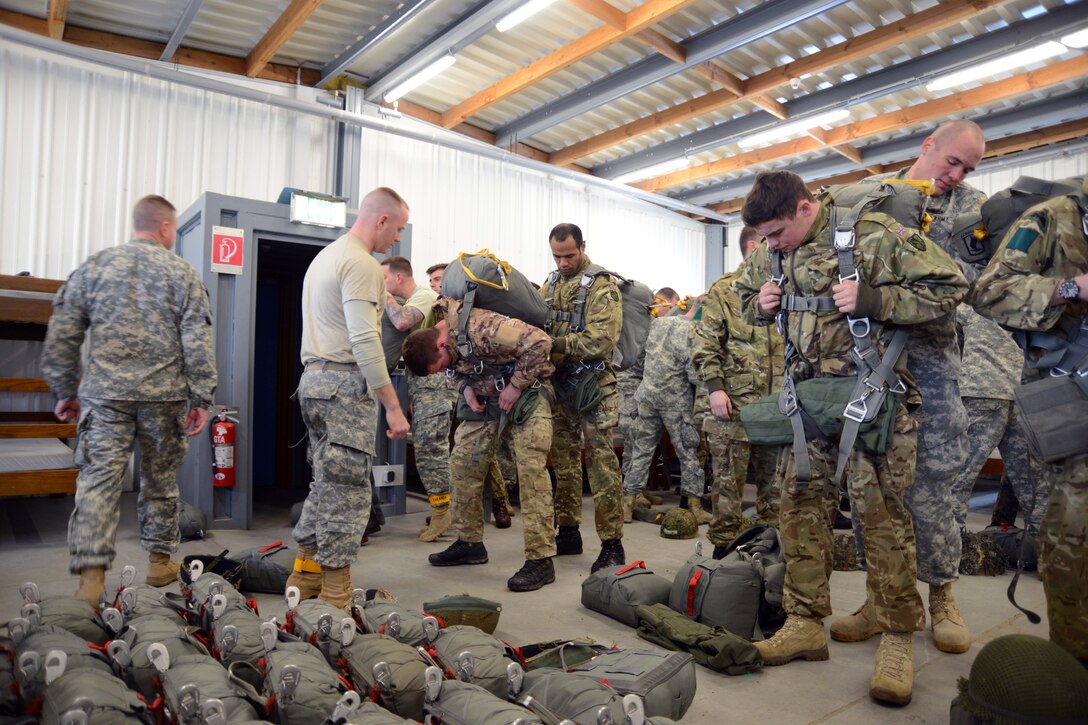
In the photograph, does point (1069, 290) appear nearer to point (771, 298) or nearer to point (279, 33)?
point (771, 298)

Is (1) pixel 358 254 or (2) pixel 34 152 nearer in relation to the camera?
(1) pixel 358 254

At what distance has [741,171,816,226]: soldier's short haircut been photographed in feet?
8.61

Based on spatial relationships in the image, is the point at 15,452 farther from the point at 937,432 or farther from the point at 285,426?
the point at 937,432

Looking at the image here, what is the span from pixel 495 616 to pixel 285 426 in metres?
5.21

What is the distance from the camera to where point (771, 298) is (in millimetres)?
2811

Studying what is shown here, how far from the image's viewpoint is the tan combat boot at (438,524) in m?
4.83

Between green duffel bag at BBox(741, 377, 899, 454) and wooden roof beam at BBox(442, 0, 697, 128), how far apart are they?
4689 mm

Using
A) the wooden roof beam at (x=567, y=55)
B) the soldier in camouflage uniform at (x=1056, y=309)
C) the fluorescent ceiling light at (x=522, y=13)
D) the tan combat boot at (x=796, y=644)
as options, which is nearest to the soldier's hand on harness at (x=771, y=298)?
the soldier in camouflage uniform at (x=1056, y=309)

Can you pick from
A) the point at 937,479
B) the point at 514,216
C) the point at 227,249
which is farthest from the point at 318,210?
the point at 514,216

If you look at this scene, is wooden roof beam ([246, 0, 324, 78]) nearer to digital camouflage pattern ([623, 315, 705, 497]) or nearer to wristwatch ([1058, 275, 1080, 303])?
digital camouflage pattern ([623, 315, 705, 497])

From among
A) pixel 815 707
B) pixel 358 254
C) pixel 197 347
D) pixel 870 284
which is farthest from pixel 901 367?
pixel 197 347

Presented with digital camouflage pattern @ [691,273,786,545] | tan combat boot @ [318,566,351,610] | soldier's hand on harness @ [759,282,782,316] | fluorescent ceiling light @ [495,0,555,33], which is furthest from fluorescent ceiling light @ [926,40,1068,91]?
tan combat boot @ [318,566,351,610]

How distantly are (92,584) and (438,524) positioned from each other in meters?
2.16

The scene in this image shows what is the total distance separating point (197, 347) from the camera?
11.9 ft
